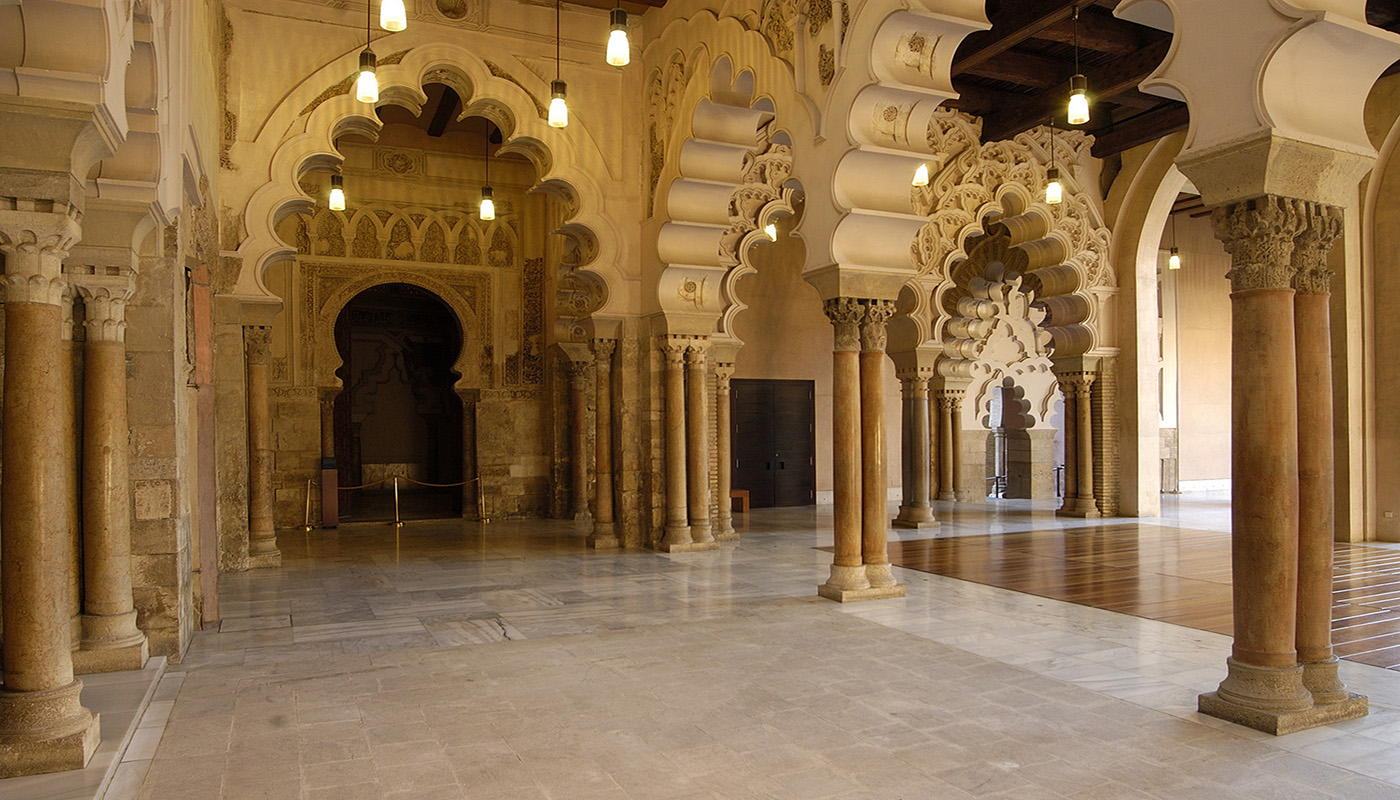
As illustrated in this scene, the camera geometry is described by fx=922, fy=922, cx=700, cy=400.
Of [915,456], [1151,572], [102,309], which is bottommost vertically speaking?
[1151,572]

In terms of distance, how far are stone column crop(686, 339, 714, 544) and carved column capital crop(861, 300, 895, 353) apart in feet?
10.0

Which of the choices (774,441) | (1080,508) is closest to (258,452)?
(774,441)

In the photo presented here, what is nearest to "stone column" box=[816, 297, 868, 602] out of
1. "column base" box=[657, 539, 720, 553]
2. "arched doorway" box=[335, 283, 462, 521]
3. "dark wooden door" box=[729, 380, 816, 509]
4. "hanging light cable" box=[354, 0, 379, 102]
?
"column base" box=[657, 539, 720, 553]

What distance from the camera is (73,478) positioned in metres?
4.81

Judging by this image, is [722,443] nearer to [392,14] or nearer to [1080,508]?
[1080,508]

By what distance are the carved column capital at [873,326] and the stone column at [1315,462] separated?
3.07m

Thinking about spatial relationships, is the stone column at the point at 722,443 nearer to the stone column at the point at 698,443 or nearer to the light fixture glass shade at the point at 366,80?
the stone column at the point at 698,443

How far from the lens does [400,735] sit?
401cm

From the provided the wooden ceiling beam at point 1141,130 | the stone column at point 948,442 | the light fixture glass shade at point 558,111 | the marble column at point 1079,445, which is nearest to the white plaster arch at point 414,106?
the light fixture glass shade at point 558,111

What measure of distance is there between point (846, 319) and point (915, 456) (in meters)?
6.10

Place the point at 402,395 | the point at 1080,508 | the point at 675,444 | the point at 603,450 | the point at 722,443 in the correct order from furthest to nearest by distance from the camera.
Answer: the point at 402,395
the point at 1080,508
the point at 722,443
the point at 603,450
the point at 675,444

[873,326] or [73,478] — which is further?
[873,326]

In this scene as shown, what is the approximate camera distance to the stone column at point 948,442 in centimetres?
1481

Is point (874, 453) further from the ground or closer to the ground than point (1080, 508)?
further from the ground
